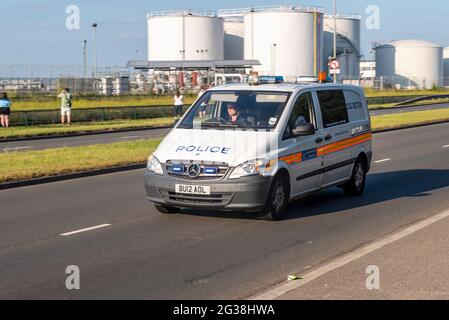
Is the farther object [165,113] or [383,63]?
[383,63]

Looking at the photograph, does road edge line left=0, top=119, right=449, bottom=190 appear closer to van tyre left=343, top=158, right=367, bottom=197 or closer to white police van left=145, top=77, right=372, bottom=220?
white police van left=145, top=77, right=372, bottom=220

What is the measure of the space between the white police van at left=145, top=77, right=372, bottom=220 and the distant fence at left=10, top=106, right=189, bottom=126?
970 inches

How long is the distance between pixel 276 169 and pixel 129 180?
6.16 metres

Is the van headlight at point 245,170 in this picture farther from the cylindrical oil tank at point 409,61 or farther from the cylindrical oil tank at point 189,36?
the cylindrical oil tank at point 409,61

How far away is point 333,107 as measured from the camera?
42.3ft

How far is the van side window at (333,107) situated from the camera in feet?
40.9

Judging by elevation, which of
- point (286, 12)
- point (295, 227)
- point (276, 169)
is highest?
point (286, 12)

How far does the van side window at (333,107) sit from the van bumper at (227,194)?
92.4 inches

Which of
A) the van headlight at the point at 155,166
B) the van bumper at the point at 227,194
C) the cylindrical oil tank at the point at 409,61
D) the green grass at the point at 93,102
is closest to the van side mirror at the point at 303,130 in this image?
the van bumper at the point at 227,194

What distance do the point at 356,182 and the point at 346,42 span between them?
94206 mm
